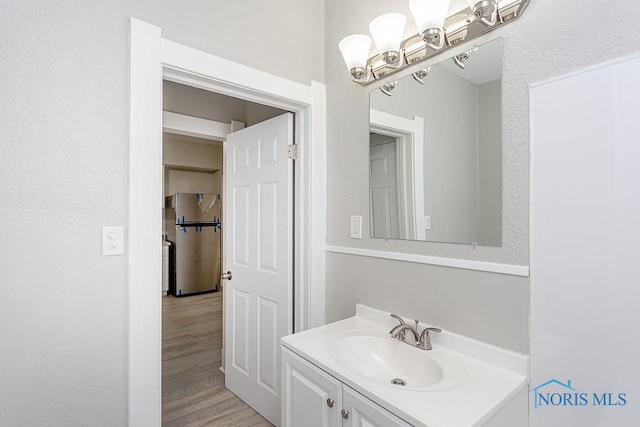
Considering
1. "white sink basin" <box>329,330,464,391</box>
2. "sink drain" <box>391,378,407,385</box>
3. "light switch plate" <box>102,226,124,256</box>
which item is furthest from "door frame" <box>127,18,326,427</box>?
"sink drain" <box>391,378,407,385</box>

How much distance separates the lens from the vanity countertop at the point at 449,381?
0.86 meters

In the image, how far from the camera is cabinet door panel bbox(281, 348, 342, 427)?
110 cm

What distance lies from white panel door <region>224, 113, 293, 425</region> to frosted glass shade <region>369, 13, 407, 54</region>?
73cm

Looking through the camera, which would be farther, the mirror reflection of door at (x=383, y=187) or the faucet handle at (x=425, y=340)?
the mirror reflection of door at (x=383, y=187)

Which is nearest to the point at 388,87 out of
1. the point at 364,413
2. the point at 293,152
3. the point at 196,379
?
the point at 293,152

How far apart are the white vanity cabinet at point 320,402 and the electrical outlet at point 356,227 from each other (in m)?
0.69

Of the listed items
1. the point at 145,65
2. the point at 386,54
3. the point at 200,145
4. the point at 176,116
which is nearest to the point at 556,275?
the point at 386,54

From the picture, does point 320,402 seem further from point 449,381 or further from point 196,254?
point 196,254

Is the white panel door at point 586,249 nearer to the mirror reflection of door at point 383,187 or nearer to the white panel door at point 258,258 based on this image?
the mirror reflection of door at point 383,187

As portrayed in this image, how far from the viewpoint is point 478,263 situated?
3.91ft

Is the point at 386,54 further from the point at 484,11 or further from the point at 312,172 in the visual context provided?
the point at 312,172

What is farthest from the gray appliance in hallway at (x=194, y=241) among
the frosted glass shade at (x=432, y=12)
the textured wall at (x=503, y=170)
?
the frosted glass shade at (x=432, y=12)

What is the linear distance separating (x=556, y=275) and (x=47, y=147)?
1.78 m

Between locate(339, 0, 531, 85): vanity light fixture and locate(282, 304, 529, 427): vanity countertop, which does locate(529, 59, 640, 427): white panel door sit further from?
locate(339, 0, 531, 85): vanity light fixture
